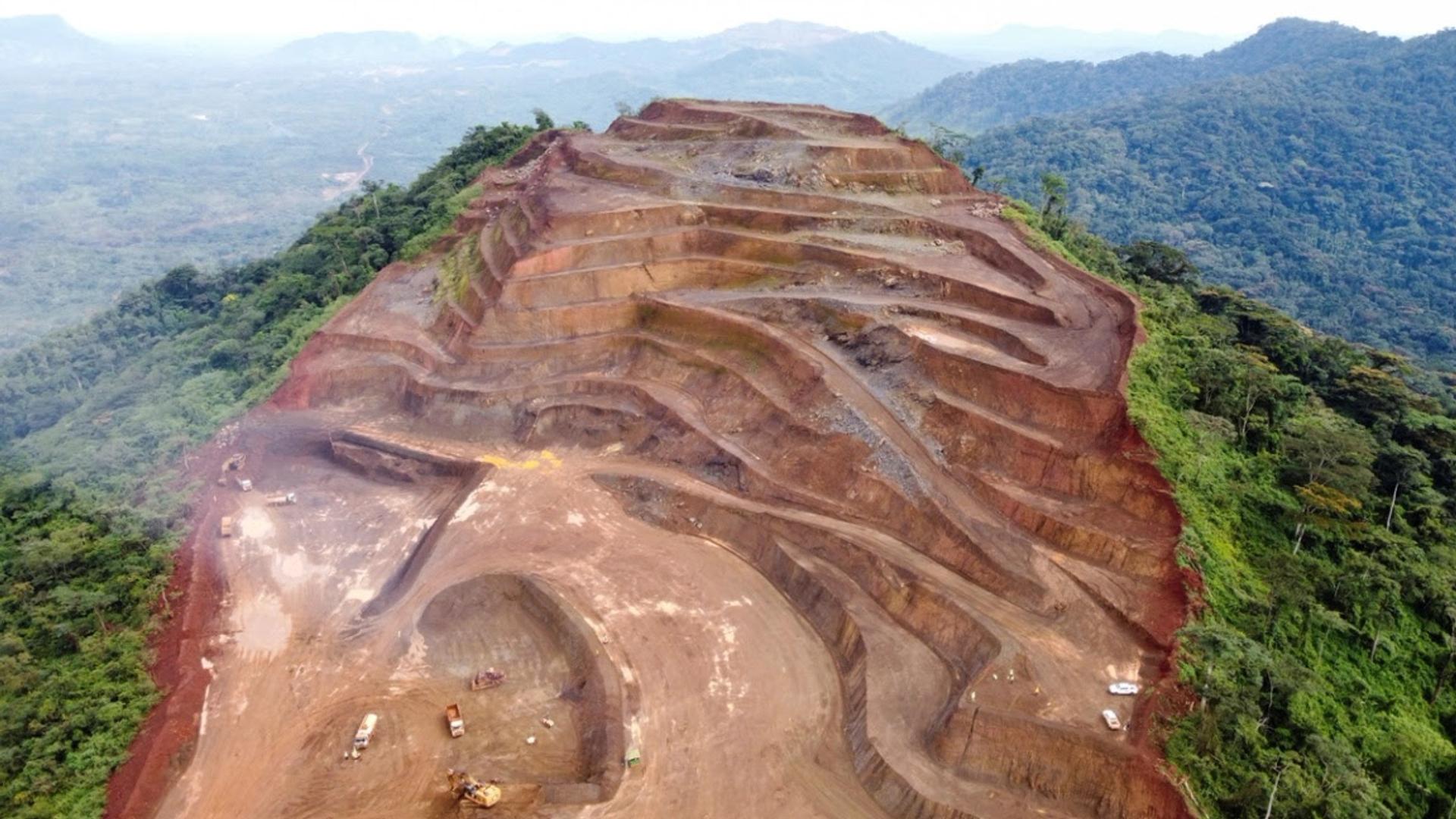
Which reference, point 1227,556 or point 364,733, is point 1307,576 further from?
point 364,733

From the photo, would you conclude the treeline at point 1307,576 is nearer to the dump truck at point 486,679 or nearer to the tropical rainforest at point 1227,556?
the tropical rainforest at point 1227,556

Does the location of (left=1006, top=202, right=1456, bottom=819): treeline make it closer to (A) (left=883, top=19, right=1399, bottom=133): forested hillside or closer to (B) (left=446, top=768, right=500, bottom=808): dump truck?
(B) (left=446, top=768, right=500, bottom=808): dump truck

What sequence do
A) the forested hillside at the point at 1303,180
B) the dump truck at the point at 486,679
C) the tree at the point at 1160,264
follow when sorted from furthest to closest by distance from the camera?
the forested hillside at the point at 1303,180 → the tree at the point at 1160,264 → the dump truck at the point at 486,679

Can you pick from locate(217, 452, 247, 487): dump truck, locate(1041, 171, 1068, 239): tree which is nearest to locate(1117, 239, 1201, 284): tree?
locate(1041, 171, 1068, 239): tree

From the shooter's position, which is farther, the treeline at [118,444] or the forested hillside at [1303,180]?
the forested hillside at [1303,180]

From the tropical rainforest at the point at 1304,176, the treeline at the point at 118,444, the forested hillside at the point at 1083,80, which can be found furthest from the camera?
the forested hillside at the point at 1083,80

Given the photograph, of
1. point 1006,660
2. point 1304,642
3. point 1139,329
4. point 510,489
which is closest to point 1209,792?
point 1006,660

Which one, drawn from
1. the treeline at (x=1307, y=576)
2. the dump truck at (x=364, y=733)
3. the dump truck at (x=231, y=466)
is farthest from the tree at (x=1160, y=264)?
the dump truck at (x=231, y=466)
